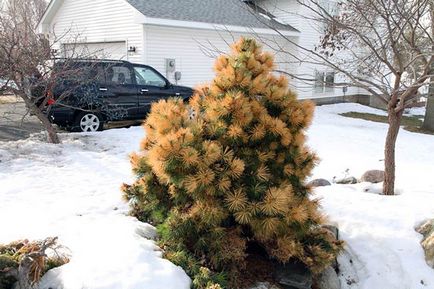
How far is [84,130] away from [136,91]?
1.63 meters

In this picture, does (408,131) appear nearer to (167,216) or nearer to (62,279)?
(167,216)

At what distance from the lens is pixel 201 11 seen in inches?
611

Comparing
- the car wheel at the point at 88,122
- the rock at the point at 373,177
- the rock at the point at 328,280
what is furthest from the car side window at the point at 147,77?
the rock at the point at 328,280

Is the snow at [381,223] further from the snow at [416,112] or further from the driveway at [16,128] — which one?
the snow at [416,112]

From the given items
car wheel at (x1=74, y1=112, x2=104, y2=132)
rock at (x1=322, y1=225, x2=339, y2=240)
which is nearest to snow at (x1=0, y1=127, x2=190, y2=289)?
car wheel at (x1=74, y1=112, x2=104, y2=132)

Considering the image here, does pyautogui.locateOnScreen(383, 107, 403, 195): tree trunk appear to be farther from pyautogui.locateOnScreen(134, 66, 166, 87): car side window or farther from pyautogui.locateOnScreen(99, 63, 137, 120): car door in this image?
pyautogui.locateOnScreen(134, 66, 166, 87): car side window

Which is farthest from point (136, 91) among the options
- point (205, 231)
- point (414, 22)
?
point (205, 231)

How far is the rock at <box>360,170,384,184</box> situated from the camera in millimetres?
6328

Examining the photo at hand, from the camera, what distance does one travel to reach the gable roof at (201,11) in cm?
1362

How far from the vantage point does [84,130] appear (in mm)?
9711

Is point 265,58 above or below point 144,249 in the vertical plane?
above

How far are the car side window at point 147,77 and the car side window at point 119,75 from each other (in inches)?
10.0

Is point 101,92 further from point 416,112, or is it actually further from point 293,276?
point 416,112

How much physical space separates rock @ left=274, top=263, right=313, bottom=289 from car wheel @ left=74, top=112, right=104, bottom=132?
732 centimetres
